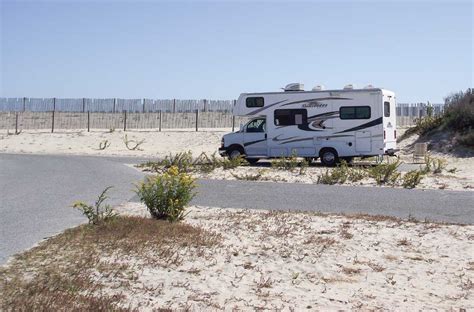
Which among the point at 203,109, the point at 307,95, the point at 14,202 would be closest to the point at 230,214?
the point at 14,202

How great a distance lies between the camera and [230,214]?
11.2 m

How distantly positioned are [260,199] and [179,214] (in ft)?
12.0

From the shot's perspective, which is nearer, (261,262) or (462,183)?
(261,262)

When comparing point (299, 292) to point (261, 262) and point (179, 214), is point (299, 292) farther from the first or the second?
point (179, 214)

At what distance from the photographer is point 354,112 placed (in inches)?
862

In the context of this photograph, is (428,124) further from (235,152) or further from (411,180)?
(411,180)

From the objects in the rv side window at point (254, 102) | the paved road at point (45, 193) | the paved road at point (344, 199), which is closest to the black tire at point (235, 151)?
the rv side window at point (254, 102)

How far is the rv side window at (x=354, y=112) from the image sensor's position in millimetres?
21750

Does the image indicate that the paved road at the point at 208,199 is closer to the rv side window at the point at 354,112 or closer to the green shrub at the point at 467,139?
the rv side window at the point at 354,112

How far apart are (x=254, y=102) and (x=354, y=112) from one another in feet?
12.5

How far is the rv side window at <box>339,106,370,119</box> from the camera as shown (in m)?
21.8

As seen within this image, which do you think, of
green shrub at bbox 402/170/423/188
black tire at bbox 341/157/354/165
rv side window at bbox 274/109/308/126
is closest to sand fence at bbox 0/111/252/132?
rv side window at bbox 274/109/308/126

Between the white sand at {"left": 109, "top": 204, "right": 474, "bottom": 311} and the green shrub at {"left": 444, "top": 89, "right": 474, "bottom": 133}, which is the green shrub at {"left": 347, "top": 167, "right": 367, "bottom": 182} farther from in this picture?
the green shrub at {"left": 444, "top": 89, "right": 474, "bottom": 133}

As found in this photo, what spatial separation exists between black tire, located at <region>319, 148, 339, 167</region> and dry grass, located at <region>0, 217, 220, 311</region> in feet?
44.2
